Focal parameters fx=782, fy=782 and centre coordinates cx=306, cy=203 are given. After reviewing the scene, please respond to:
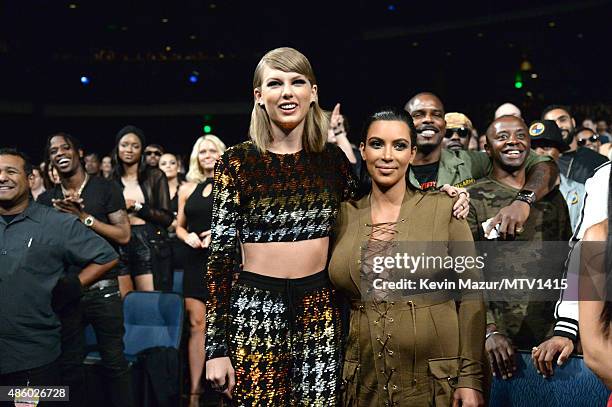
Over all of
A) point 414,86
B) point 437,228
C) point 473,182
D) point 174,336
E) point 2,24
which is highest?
point 2,24

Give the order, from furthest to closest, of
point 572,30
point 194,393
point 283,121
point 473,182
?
point 572,30
point 194,393
point 473,182
point 283,121

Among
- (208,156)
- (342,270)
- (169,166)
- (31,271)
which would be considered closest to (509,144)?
(342,270)

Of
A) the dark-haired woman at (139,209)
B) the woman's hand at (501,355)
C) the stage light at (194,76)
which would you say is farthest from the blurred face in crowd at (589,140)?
the stage light at (194,76)

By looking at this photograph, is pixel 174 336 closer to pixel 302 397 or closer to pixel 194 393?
pixel 194 393

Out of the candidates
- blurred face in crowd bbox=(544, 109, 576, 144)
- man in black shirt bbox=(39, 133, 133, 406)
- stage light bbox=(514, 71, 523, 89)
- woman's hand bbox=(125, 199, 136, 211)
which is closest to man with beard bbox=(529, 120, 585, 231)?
blurred face in crowd bbox=(544, 109, 576, 144)

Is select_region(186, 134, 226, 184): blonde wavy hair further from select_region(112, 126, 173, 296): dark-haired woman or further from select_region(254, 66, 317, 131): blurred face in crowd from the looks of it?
select_region(254, 66, 317, 131): blurred face in crowd

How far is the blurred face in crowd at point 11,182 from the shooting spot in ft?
11.3

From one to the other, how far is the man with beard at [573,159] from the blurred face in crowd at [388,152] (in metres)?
2.23

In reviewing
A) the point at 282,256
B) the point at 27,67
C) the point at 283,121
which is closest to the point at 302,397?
the point at 282,256

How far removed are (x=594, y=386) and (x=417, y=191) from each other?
2.42 ft

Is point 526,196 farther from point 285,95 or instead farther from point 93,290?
point 93,290

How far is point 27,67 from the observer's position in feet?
48.9

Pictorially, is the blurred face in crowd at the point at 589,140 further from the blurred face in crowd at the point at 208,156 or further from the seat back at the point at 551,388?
the seat back at the point at 551,388

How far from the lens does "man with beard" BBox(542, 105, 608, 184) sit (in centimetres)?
433
